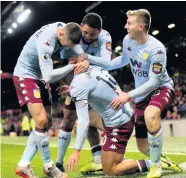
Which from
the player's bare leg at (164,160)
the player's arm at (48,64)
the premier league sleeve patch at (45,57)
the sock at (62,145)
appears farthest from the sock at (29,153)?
the player's bare leg at (164,160)

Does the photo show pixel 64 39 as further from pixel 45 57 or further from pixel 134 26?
pixel 134 26

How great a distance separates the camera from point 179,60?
87.6 feet

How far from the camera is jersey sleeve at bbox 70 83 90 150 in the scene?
401 cm

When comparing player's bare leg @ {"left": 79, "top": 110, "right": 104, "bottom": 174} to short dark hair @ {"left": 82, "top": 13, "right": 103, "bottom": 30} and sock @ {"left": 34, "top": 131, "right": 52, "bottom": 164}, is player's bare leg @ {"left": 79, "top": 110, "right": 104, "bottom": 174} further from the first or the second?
short dark hair @ {"left": 82, "top": 13, "right": 103, "bottom": 30}

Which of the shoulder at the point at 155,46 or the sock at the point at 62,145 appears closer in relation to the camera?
the shoulder at the point at 155,46

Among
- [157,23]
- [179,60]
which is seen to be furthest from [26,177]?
[179,60]

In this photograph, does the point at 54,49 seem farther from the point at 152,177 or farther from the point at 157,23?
the point at 157,23

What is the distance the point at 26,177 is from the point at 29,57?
1.38 m

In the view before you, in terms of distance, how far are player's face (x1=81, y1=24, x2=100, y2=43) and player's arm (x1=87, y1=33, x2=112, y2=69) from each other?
0.53ft

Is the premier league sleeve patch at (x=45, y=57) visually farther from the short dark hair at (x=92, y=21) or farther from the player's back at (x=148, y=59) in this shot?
the player's back at (x=148, y=59)

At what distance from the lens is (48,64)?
177 inches

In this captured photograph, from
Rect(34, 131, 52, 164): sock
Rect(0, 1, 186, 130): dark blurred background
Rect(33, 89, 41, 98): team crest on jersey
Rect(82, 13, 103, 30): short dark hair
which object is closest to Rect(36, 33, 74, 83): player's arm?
Rect(33, 89, 41, 98): team crest on jersey

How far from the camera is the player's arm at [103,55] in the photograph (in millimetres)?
4969

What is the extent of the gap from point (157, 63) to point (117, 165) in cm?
119
